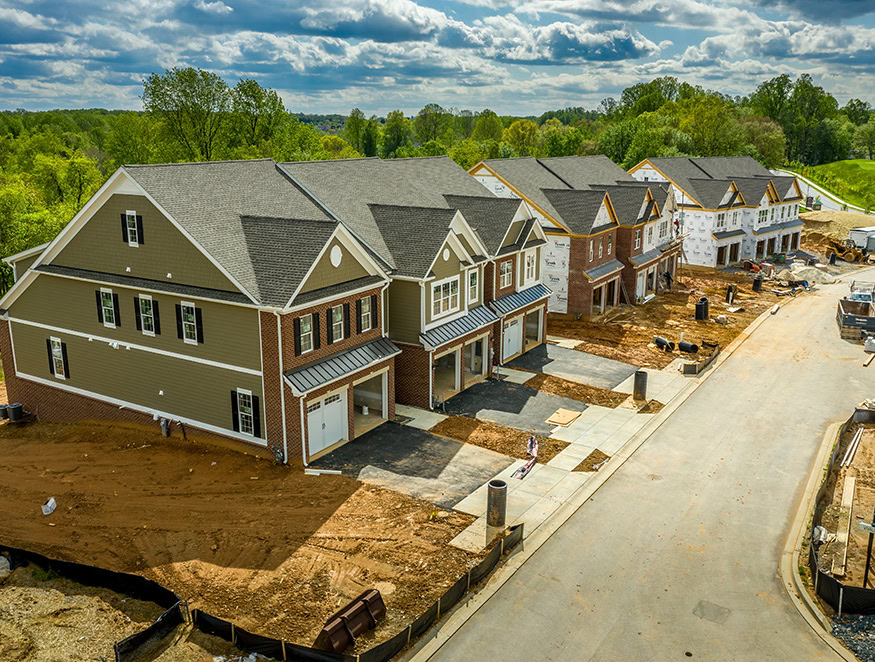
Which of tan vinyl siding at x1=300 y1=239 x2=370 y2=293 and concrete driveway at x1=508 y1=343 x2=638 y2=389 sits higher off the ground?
tan vinyl siding at x1=300 y1=239 x2=370 y2=293

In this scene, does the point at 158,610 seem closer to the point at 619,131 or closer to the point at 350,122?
the point at 619,131

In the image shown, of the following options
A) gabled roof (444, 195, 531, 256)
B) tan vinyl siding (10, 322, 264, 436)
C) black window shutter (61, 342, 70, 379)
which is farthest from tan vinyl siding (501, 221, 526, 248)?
black window shutter (61, 342, 70, 379)

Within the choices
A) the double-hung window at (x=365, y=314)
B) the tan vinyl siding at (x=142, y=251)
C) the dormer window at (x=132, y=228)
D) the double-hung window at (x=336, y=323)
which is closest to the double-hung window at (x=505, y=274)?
the double-hung window at (x=365, y=314)

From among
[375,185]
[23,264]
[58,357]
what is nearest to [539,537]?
[375,185]

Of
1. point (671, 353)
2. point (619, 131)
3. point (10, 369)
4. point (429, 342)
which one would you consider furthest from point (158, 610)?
point (619, 131)

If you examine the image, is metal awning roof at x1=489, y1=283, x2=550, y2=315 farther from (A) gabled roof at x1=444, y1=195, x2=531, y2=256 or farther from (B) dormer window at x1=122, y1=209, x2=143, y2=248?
(B) dormer window at x1=122, y1=209, x2=143, y2=248
